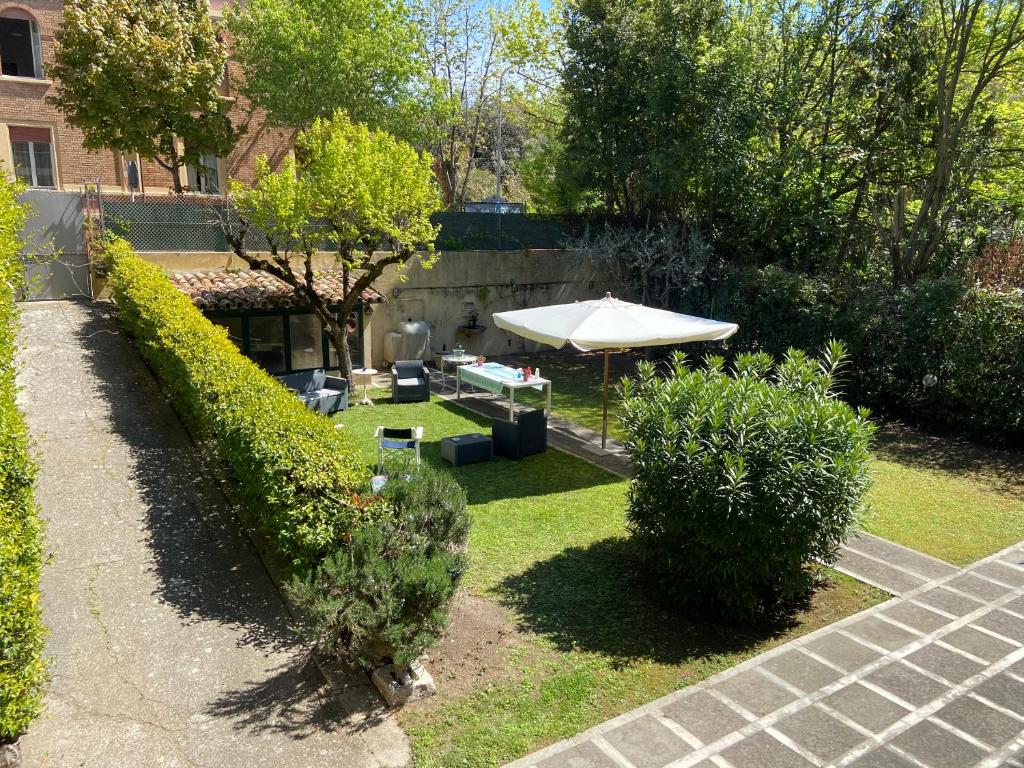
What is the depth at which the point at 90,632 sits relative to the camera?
6.11m

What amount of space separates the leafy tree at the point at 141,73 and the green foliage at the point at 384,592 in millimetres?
19812

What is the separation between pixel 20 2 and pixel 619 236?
22.2m

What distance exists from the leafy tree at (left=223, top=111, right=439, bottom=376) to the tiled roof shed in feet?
2.92

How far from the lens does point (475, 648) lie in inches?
247

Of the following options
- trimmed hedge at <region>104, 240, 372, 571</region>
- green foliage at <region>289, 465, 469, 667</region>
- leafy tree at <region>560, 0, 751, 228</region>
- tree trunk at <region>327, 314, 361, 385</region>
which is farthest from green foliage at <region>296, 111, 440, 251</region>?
green foliage at <region>289, 465, 469, 667</region>

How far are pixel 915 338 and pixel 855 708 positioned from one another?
993cm

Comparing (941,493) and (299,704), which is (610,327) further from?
(299,704)

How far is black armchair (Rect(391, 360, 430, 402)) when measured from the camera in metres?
15.0

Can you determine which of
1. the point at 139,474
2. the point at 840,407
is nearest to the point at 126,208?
the point at 139,474

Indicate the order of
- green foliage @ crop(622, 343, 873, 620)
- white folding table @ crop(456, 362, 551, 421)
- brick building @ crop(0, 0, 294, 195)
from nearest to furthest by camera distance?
green foliage @ crop(622, 343, 873, 620)
white folding table @ crop(456, 362, 551, 421)
brick building @ crop(0, 0, 294, 195)

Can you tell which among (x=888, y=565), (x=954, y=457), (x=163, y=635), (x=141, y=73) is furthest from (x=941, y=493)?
(x=141, y=73)

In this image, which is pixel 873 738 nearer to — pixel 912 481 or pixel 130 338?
pixel 912 481

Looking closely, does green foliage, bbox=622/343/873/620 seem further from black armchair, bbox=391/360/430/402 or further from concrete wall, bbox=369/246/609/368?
concrete wall, bbox=369/246/609/368

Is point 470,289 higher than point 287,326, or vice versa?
point 470,289
